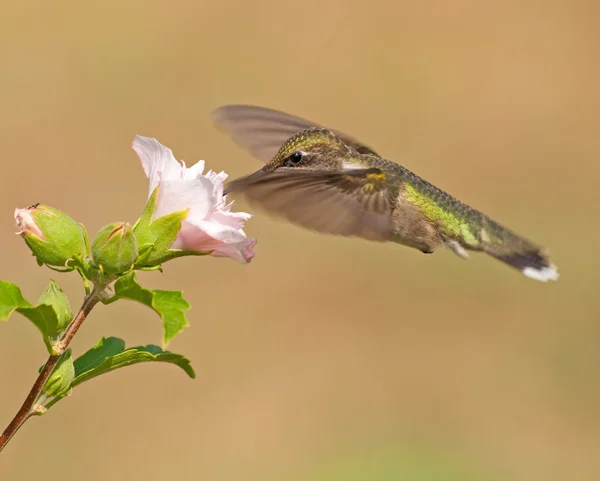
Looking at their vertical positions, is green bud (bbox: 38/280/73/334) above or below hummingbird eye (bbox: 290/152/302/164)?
below

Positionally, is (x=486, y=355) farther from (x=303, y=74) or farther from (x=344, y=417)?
(x=303, y=74)

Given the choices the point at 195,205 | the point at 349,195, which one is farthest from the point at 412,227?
the point at 195,205

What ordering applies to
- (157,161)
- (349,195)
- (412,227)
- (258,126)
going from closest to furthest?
(157,161), (349,195), (412,227), (258,126)

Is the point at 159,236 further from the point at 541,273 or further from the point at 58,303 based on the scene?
the point at 541,273

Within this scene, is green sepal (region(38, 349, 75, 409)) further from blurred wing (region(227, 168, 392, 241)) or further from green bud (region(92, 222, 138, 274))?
blurred wing (region(227, 168, 392, 241))

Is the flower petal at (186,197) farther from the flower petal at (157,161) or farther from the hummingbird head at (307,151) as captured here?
the hummingbird head at (307,151)

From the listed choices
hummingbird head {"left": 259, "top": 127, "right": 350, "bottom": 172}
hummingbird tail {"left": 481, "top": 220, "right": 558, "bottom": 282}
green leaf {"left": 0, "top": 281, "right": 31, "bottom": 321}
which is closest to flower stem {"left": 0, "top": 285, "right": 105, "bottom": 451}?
green leaf {"left": 0, "top": 281, "right": 31, "bottom": 321}
